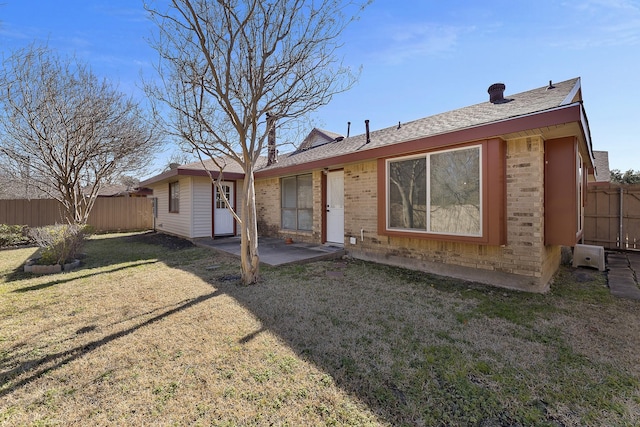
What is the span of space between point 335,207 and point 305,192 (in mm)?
1329

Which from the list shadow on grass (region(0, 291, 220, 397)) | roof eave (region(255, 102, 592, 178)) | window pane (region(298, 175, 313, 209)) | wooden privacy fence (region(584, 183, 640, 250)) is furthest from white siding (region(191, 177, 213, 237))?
wooden privacy fence (region(584, 183, 640, 250))

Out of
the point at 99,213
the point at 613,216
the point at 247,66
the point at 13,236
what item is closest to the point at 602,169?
the point at 613,216

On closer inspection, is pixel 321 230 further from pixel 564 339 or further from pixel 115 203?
pixel 115 203

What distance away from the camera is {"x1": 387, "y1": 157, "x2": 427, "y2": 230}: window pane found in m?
5.61

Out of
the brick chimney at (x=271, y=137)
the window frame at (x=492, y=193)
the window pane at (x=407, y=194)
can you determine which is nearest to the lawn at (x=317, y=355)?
the window frame at (x=492, y=193)

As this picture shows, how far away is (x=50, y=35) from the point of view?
309 inches

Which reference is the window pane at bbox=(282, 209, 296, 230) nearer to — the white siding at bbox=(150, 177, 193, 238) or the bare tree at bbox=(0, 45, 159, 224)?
the white siding at bbox=(150, 177, 193, 238)

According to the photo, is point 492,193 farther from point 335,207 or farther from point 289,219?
point 289,219

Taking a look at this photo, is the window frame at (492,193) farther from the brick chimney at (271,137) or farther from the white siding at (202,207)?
the white siding at (202,207)

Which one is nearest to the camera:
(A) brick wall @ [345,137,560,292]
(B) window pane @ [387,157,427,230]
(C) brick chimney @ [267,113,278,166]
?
(A) brick wall @ [345,137,560,292]

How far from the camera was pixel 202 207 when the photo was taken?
10430 millimetres

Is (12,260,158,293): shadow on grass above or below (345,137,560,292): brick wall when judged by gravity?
below

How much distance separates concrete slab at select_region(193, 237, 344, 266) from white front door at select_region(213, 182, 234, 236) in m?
1.17

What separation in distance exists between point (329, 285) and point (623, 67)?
8453 millimetres
